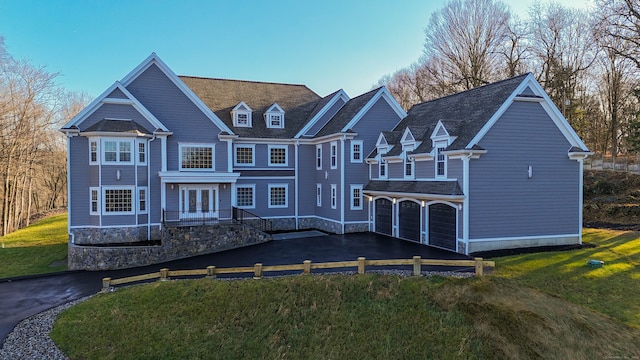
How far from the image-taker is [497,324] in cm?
1065

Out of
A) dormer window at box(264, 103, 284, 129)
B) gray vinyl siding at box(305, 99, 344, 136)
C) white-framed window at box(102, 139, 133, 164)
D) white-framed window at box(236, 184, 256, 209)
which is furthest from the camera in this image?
gray vinyl siding at box(305, 99, 344, 136)

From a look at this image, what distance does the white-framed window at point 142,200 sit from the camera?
22047mm

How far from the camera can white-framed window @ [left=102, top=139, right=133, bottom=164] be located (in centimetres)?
2114

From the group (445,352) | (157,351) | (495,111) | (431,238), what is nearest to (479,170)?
(495,111)

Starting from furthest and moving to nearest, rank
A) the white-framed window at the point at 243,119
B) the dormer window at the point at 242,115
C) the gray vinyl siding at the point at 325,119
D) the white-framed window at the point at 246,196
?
1. the gray vinyl siding at the point at 325,119
2. the white-framed window at the point at 243,119
3. the dormer window at the point at 242,115
4. the white-framed window at the point at 246,196

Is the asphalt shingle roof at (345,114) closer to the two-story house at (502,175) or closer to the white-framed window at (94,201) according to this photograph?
the two-story house at (502,175)

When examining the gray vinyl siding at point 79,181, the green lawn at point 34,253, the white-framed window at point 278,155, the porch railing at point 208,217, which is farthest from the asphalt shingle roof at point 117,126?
the white-framed window at point 278,155

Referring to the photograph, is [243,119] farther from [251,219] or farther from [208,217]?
[208,217]

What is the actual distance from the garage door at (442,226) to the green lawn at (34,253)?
18.6m

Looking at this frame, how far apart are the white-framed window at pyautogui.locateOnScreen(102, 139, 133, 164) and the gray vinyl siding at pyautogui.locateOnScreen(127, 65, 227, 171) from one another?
7.76 ft

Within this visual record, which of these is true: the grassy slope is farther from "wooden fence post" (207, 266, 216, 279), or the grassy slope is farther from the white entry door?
the white entry door

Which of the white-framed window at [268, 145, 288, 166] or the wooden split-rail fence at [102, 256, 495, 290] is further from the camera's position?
the white-framed window at [268, 145, 288, 166]

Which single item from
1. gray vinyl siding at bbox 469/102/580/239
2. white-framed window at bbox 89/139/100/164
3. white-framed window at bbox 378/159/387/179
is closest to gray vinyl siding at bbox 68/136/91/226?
white-framed window at bbox 89/139/100/164

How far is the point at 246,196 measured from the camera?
2688 cm
